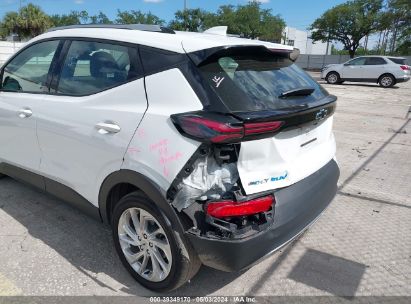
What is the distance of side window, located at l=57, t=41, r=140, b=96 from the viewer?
279 centimetres

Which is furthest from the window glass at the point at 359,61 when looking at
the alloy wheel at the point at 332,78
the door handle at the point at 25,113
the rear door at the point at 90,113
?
the door handle at the point at 25,113

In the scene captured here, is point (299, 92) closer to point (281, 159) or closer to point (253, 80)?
point (253, 80)

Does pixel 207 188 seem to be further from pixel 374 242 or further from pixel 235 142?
pixel 374 242

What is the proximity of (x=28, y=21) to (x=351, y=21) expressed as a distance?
178ft

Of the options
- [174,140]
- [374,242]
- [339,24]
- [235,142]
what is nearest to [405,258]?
[374,242]

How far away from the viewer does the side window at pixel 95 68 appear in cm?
279

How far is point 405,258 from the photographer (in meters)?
3.21

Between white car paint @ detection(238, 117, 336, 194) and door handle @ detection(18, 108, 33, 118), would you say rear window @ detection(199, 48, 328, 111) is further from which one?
door handle @ detection(18, 108, 33, 118)

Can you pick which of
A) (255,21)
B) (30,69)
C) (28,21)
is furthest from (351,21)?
(28,21)

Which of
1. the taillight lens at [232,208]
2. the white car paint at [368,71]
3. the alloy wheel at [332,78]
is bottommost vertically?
the alloy wheel at [332,78]

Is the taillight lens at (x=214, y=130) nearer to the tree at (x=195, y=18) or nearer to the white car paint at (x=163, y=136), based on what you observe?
the white car paint at (x=163, y=136)

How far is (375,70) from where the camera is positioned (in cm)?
2084

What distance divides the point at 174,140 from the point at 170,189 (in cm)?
31

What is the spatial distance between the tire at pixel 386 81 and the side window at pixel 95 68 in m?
21.0
